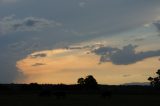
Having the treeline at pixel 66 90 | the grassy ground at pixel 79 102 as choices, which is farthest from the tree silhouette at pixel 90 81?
the grassy ground at pixel 79 102

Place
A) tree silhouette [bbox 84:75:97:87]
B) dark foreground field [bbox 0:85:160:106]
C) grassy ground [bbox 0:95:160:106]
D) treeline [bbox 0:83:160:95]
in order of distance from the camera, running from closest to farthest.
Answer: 1. grassy ground [bbox 0:95:160:106]
2. dark foreground field [bbox 0:85:160:106]
3. treeline [bbox 0:83:160:95]
4. tree silhouette [bbox 84:75:97:87]

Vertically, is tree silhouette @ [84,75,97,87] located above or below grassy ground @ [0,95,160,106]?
above

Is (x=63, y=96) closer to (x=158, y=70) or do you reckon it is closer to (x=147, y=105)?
(x=147, y=105)

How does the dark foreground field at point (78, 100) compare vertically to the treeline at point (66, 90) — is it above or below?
below

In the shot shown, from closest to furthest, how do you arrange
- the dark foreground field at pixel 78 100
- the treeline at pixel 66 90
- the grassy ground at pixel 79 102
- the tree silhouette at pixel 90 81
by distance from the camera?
the grassy ground at pixel 79 102, the dark foreground field at pixel 78 100, the treeline at pixel 66 90, the tree silhouette at pixel 90 81

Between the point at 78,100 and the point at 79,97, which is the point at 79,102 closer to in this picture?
the point at 78,100

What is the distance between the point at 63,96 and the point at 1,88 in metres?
53.3

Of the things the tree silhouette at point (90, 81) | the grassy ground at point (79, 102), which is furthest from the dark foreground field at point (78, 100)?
the tree silhouette at point (90, 81)

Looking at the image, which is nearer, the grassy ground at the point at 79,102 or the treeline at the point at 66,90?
the grassy ground at the point at 79,102

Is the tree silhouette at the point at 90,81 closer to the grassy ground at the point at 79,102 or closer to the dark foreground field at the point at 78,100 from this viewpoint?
the dark foreground field at the point at 78,100

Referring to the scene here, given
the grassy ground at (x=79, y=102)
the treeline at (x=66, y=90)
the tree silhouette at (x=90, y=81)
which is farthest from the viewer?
the tree silhouette at (x=90, y=81)

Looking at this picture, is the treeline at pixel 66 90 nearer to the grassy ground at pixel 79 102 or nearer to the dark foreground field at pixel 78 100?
the dark foreground field at pixel 78 100

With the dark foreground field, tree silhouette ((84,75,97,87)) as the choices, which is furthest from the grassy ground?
tree silhouette ((84,75,97,87))

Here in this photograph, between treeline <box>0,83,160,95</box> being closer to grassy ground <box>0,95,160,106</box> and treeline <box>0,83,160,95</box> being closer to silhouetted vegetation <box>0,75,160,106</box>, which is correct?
silhouetted vegetation <box>0,75,160,106</box>
